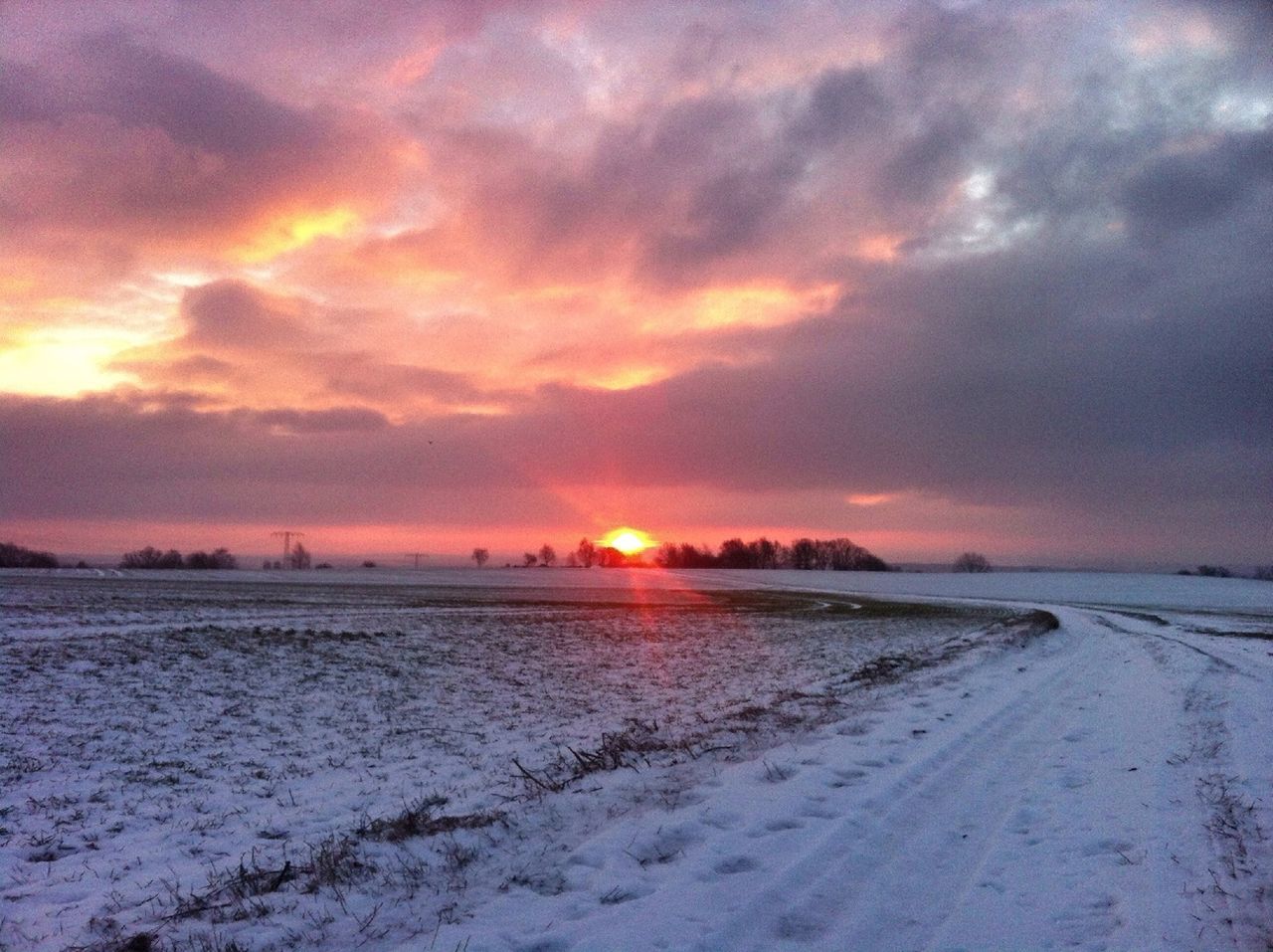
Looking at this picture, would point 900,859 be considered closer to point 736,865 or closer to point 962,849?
point 962,849

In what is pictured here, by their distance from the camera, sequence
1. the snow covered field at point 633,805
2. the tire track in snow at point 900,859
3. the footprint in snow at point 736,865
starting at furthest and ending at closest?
the footprint in snow at point 736,865 < the snow covered field at point 633,805 < the tire track in snow at point 900,859

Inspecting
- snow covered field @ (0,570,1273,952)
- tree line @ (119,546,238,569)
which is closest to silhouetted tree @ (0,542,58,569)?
tree line @ (119,546,238,569)

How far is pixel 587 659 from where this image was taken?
80.4 feet

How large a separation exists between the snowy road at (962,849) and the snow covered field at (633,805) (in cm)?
4

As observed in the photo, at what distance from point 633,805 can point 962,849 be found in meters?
3.32

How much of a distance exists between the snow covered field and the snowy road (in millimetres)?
36

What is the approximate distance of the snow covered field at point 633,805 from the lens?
5.70 meters

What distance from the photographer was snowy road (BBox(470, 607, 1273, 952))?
539 centimetres

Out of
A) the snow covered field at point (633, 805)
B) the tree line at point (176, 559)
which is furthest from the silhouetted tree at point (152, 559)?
the snow covered field at point (633, 805)

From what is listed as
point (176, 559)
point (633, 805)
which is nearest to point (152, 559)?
point (176, 559)

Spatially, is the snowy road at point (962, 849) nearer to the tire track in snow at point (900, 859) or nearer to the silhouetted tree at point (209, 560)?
the tire track in snow at point (900, 859)

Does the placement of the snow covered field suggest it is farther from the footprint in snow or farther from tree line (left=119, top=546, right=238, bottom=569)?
tree line (left=119, top=546, right=238, bottom=569)

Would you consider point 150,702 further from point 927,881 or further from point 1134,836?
point 1134,836

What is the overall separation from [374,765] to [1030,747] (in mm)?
9691
